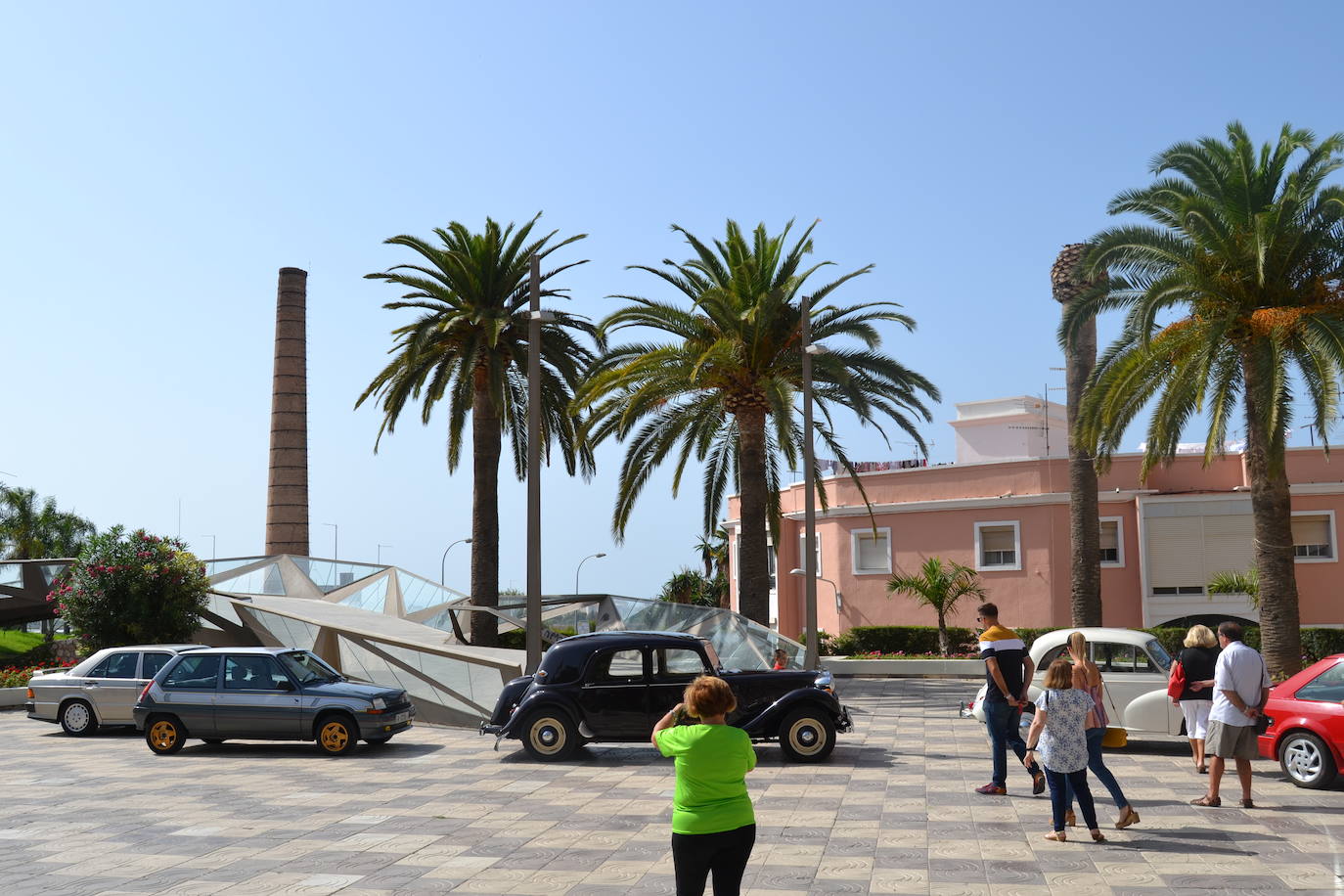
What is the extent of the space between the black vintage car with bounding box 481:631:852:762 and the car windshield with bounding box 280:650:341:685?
9.64 ft

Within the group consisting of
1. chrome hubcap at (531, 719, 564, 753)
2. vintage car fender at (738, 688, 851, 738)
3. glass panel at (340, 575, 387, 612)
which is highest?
glass panel at (340, 575, 387, 612)

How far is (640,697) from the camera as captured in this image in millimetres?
14102

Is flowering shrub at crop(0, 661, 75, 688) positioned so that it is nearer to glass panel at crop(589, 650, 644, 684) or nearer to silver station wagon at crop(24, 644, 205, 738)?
silver station wagon at crop(24, 644, 205, 738)

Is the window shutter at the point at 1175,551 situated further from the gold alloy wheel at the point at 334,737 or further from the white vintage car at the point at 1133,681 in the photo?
the gold alloy wheel at the point at 334,737

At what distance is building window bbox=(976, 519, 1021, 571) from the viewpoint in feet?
106

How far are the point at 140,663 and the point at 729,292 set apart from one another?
42.8ft

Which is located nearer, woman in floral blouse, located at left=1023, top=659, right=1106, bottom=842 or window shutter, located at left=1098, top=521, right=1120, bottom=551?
woman in floral blouse, located at left=1023, top=659, right=1106, bottom=842

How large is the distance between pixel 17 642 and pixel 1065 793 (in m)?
41.5

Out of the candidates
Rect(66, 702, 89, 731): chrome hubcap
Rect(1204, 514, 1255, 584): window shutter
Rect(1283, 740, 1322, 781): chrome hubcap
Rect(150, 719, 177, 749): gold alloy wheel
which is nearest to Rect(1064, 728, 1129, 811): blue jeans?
Rect(1283, 740, 1322, 781): chrome hubcap

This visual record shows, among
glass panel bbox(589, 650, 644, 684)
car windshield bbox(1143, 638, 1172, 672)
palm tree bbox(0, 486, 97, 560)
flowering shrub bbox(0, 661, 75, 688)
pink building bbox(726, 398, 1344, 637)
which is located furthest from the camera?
palm tree bbox(0, 486, 97, 560)

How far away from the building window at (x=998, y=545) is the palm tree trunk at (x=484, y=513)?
14.1 m

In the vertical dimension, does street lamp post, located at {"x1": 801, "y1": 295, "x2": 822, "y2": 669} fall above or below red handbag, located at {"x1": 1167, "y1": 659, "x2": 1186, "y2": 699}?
above

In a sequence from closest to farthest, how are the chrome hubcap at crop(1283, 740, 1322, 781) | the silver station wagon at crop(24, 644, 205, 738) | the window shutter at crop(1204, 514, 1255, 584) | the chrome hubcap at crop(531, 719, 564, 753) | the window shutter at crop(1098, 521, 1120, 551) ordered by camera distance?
1. the chrome hubcap at crop(1283, 740, 1322, 781)
2. the chrome hubcap at crop(531, 719, 564, 753)
3. the silver station wagon at crop(24, 644, 205, 738)
4. the window shutter at crop(1204, 514, 1255, 584)
5. the window shutter at crop(1098, 521, 1120, 551)

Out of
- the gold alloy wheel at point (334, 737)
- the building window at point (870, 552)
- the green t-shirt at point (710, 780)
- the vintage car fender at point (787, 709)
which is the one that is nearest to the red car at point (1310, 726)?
the vintage car fender at point (787, 709)
